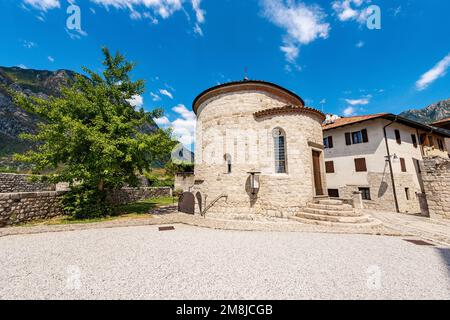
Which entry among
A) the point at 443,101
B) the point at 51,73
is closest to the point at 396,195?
the point at 51,73

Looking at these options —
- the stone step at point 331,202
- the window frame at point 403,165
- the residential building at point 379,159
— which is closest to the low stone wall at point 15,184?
the stone step at point 331,202

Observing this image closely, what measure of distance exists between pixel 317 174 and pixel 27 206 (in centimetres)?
1601

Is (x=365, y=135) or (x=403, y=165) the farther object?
(x=365, y=135)

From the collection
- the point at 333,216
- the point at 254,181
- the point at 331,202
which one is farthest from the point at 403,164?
the point at 254,181

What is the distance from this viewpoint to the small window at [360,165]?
52.2ft

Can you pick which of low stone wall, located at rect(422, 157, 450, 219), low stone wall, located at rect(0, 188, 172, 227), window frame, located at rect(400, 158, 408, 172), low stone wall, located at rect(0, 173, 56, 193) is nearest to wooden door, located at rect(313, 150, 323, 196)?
low stone wall, located at rect(422, 157, 450, 219)

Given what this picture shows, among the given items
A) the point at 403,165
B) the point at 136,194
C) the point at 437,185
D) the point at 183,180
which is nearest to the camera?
the point at 437,185

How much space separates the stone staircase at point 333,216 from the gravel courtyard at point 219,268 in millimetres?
1555

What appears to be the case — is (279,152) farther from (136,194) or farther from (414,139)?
(414,139)

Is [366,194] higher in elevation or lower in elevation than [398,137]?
lower

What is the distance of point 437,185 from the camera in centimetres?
1023

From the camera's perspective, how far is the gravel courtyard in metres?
2.97
